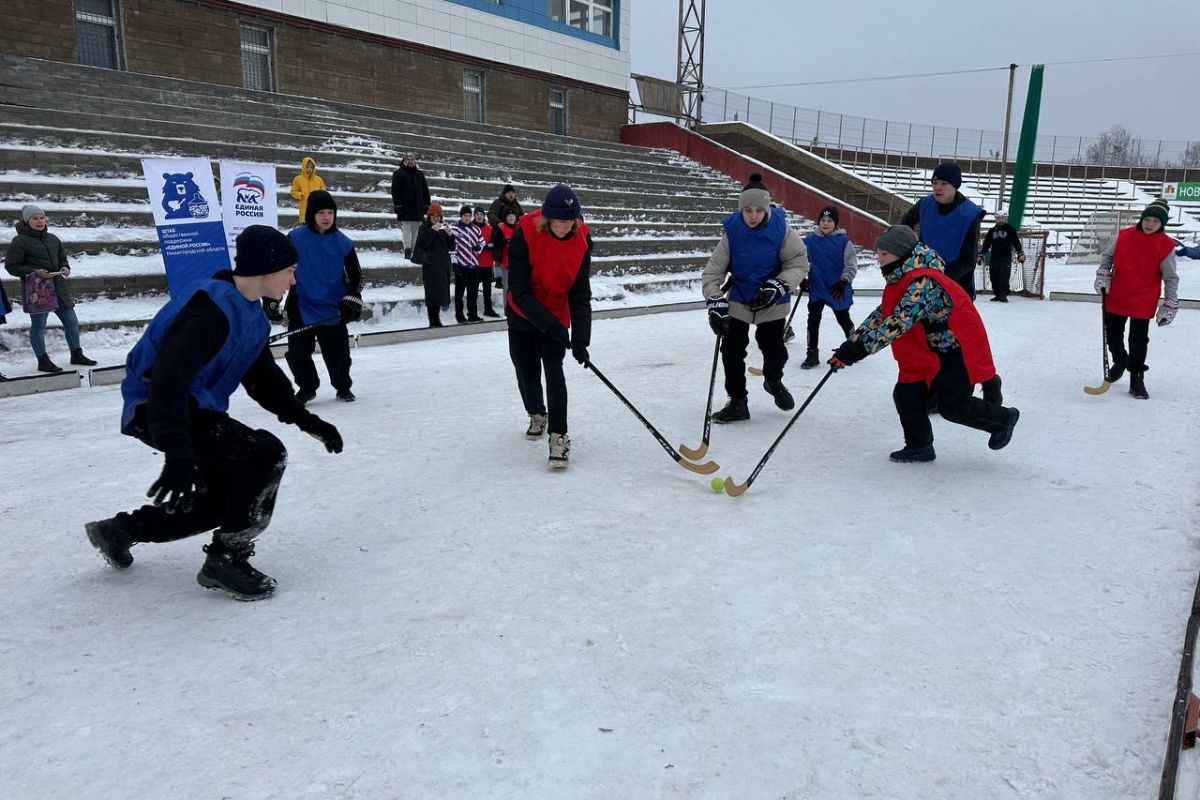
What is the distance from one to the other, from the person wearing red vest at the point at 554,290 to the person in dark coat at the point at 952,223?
3.01m

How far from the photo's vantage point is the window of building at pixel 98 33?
1399 centimetres

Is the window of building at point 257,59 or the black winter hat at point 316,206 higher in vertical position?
the window of building at point 257,59

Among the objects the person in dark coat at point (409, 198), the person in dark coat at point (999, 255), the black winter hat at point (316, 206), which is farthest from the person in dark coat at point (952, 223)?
the person in dark coat at point (999, 255)

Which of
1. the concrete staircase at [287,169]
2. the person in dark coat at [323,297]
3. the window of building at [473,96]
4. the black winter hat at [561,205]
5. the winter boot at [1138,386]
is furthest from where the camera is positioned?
the window of building at [473,96]

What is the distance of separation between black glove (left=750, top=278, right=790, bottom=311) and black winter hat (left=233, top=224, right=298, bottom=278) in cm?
348

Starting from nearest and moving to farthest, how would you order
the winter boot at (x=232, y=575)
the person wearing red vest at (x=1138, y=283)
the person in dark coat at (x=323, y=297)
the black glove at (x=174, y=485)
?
the black glove at (x=174, y=485) → the winter boot at (x=232, y=575) → the person in dark coat at (x=323, y=297) → the person wearing red vest at (x=1138, y=283)

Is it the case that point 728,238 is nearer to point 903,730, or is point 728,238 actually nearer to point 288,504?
point 288,504

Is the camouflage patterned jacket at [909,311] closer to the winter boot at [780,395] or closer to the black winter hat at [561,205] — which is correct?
the winter boot at [780,395]

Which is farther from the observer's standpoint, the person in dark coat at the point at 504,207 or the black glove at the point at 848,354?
the person in dark coat at the point at 504,207

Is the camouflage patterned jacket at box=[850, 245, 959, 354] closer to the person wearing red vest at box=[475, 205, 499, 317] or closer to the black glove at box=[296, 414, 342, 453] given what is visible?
the black glove at box=[296, 414, 342, 453]

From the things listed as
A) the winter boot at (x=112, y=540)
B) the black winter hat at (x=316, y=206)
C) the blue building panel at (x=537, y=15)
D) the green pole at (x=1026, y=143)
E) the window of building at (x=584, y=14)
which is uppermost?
the window of building at (x=584, y=14)

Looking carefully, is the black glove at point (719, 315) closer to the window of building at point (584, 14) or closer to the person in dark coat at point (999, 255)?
the person in dark coat at point (999, 255)

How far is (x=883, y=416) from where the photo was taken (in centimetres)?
611

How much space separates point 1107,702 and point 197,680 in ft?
9.48
